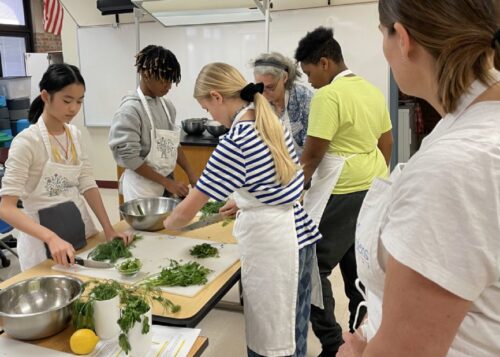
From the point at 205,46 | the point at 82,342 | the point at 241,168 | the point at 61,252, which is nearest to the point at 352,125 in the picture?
the point at 241,168

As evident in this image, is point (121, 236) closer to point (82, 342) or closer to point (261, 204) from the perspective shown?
point (261, 204)

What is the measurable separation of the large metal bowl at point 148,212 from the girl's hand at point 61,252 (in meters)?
→ 0.38

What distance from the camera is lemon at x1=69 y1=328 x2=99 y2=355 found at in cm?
108

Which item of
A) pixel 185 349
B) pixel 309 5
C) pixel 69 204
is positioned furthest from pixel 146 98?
pixel 309 5

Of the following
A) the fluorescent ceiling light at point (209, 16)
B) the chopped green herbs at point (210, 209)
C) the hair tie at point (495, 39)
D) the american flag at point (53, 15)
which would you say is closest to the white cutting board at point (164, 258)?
the chopped green herbs at point (210, 209)

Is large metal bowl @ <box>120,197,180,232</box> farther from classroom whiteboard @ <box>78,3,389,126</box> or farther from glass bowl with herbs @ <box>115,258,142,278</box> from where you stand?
classroom whiteboard @ <box>78,3,389,126</box>

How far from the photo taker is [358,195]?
6.68 ft

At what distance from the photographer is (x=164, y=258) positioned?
1604 mm

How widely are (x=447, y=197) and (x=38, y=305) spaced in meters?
1.11

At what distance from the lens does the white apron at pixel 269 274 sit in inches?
60.2

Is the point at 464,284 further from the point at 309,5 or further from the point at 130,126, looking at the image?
the point at 309,5

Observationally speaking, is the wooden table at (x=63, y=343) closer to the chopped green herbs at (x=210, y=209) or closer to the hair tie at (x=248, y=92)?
the hair tie at (x=248, y=92)

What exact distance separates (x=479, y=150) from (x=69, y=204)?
1.52m

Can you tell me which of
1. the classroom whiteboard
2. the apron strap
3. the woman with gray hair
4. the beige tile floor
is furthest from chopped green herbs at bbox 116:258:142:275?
the classroom whiteboard
